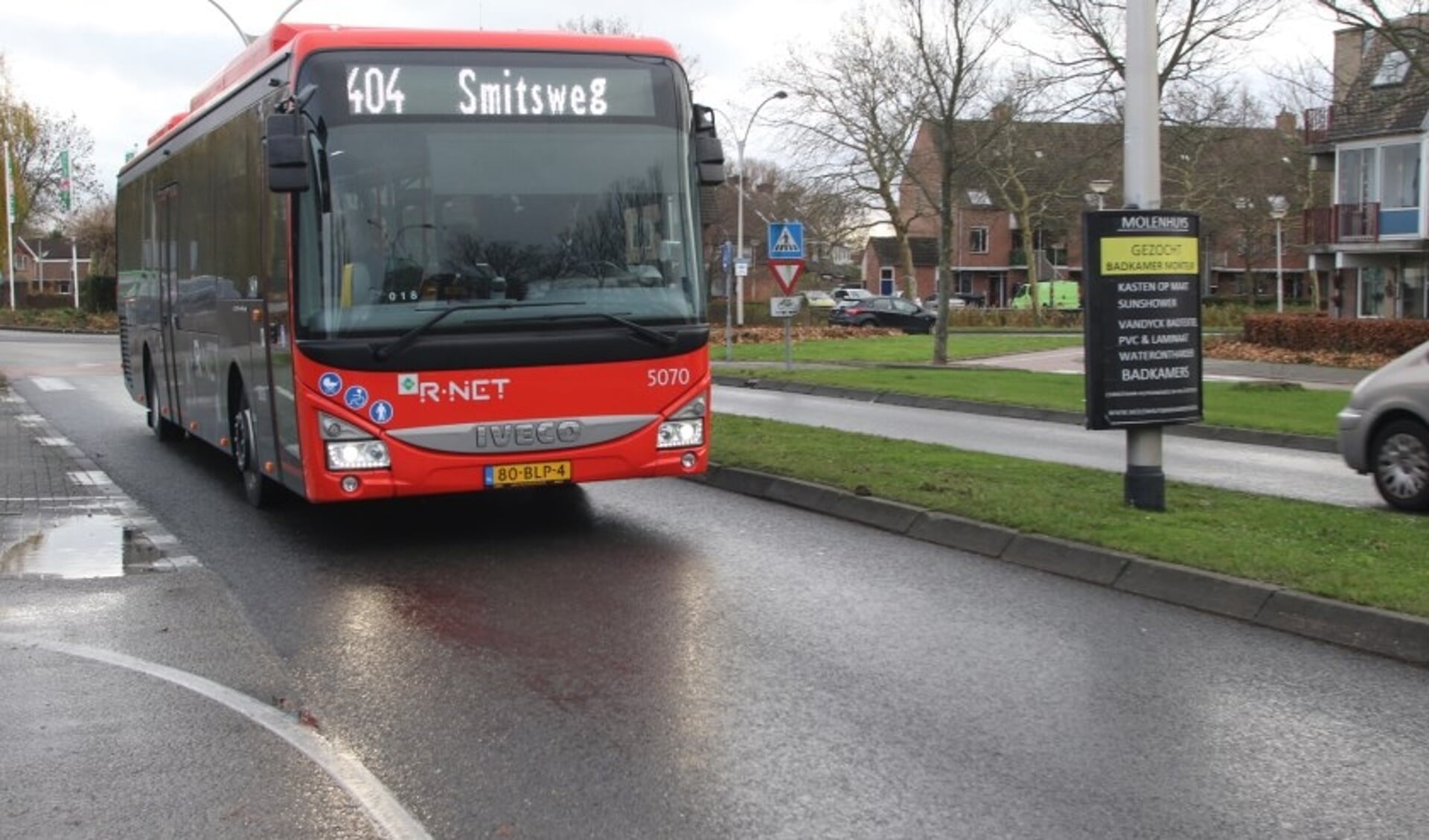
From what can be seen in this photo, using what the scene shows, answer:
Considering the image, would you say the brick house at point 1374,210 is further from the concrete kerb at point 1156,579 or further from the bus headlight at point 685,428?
the bus headlight at point 685,428

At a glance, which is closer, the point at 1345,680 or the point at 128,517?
the point at 1345,680

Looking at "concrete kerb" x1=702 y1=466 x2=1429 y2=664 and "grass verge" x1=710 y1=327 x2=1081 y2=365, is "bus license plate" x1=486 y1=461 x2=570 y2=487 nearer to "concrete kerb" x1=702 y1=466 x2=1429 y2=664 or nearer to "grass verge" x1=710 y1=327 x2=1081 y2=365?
"concrete kerb" x1=702 y1=466 x2=1429 y2=664

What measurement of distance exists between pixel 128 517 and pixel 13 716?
17.7 ft

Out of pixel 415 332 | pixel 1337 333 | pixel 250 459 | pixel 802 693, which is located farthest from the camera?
pixel 1337 333

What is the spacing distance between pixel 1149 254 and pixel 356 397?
5.10 m

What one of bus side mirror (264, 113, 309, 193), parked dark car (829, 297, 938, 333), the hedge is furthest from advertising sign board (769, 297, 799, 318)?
parked dark car (829, 297, 938, 333)

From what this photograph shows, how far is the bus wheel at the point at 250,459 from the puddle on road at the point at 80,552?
0.97m

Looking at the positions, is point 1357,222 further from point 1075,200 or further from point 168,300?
point 168,300

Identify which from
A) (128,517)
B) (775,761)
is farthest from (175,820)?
(128,517)

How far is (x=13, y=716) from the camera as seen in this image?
216 inches

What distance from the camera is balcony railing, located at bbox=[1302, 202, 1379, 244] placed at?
41.2 metres

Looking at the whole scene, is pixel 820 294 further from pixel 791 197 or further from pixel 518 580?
pixel 518 580

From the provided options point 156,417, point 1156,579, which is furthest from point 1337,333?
point 1156,579

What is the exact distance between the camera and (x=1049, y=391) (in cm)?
2247
